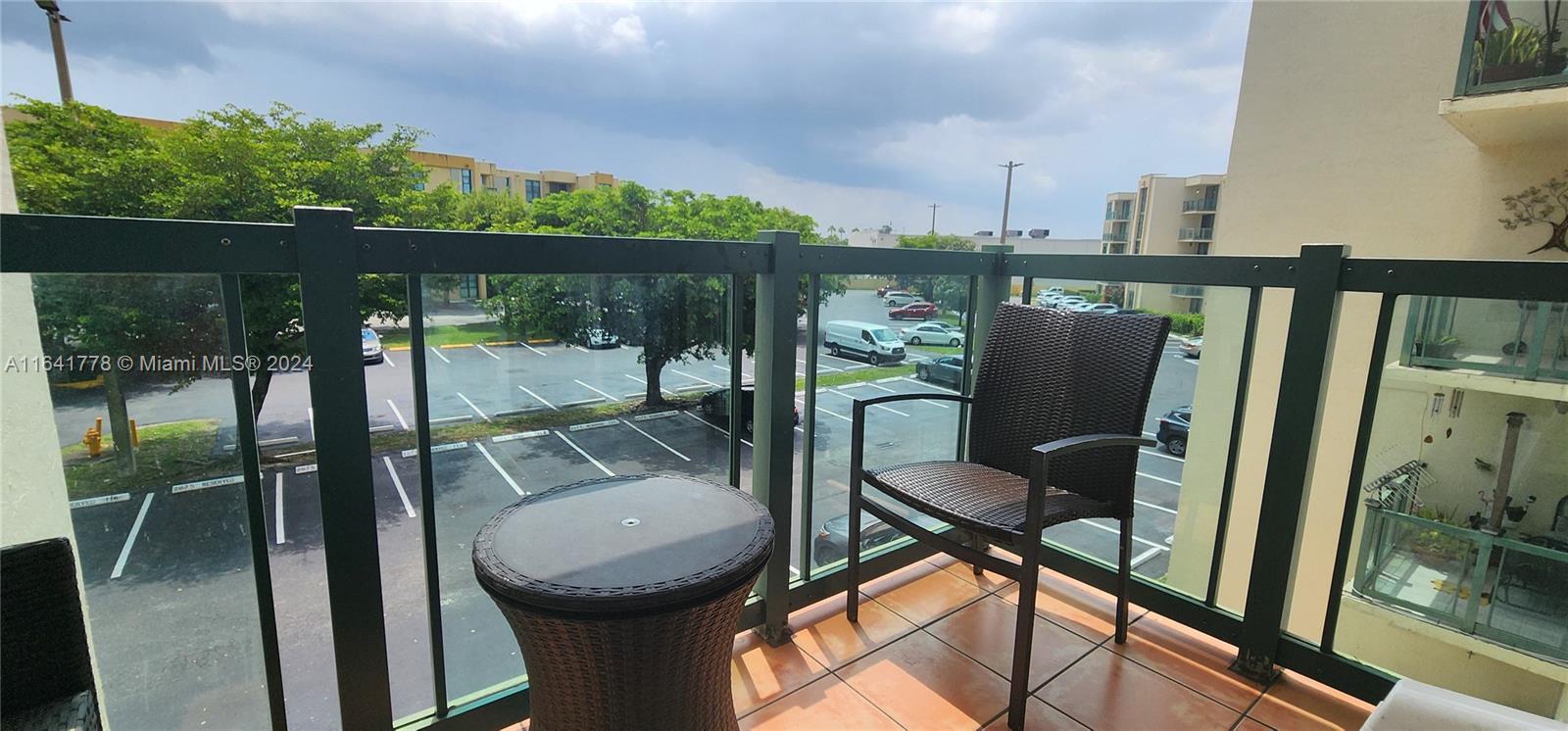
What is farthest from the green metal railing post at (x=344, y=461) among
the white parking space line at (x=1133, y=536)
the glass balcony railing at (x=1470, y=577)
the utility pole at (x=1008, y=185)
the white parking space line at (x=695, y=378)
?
the utility pole at (x=1008, y=185)

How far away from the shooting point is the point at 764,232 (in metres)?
1.80

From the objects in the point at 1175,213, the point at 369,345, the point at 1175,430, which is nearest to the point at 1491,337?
the point at 1175,430

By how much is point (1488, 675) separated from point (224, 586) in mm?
3529

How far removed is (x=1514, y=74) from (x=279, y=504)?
8.99 m

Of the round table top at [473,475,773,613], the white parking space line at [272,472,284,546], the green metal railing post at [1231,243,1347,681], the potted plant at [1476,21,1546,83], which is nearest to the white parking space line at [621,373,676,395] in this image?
the round table top at [473,475,773,613]

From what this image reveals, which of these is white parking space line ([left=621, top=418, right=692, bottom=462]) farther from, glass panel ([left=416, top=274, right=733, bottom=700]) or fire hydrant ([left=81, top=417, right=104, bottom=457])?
fire hydrant ([left=81, top=417, right=104, bottom=457])

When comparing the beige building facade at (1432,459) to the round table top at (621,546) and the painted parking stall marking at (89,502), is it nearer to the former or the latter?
the round table top at (621,546)

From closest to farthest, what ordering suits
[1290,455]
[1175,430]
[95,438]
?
[95,438] < [1290,455] < [1175,430]

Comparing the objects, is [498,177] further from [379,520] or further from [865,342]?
[379,520]

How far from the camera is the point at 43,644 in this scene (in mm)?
905

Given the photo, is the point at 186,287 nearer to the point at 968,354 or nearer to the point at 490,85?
the point at 968,354

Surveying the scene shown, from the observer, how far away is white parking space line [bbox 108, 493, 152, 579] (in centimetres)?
109

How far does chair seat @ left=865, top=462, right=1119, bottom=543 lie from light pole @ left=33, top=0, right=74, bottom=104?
15218 mm

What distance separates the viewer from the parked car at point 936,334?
241cm
